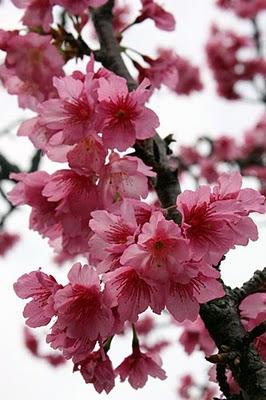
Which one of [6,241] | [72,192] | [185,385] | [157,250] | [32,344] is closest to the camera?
[157,250]

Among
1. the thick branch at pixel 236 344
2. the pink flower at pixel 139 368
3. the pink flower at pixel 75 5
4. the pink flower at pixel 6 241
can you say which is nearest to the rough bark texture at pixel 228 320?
the thick branch at pixel 236 344

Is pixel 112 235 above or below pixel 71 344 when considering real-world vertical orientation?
above

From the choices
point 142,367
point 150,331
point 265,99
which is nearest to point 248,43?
point 265,99

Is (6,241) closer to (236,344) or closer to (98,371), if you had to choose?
(98,371)

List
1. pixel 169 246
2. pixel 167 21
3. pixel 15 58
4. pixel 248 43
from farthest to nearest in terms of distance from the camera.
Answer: pixel 248 43
pixel 167 21
pixel 15 58
pixel 169 246

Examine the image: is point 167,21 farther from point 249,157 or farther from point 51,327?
point 249,157

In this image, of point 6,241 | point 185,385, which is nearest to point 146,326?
point 185,385
